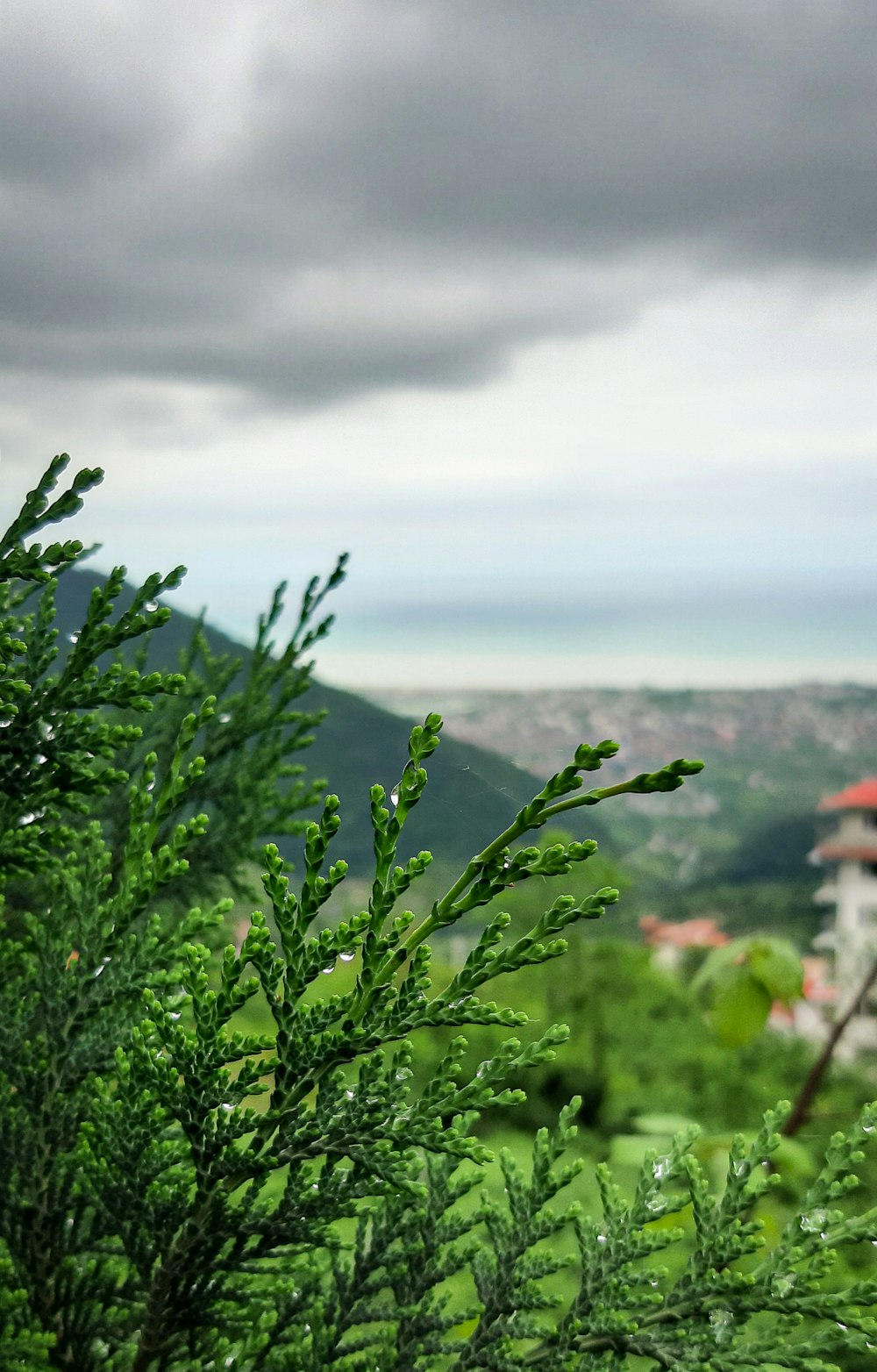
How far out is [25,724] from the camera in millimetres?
1379

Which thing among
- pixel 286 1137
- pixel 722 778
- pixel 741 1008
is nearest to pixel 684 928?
pixel 722 778

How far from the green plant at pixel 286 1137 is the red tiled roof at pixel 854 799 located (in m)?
20.3

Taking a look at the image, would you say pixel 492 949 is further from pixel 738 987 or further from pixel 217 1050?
pixel 738 987

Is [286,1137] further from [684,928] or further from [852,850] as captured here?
[852,850]

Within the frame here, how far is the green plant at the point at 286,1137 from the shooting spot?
3.51 feet

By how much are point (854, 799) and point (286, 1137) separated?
21.3 meters

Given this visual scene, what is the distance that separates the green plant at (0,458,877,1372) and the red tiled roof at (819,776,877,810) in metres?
20.3

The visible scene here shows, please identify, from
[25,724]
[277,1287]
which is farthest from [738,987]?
[25,724]

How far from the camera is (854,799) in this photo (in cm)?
2048

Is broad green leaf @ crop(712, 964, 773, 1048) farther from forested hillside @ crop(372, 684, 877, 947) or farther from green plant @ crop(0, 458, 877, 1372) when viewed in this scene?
forested hillside @ crop(372, 684, 877, 947)

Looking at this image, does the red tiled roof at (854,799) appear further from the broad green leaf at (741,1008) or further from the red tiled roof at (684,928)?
the broad green leaf at (741,1008)

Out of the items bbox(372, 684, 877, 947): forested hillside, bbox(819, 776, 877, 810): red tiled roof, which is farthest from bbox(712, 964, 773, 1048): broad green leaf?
bbox(819, 776, 877, 810): red tiled roof

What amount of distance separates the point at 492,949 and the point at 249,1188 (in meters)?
0.41

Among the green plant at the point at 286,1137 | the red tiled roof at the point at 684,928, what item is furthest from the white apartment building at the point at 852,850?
the green plant at the point at 286,1137
